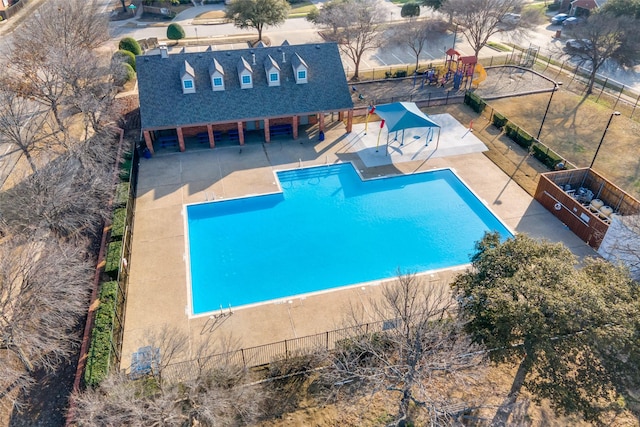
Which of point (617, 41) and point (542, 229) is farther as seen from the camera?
point (617, 41)

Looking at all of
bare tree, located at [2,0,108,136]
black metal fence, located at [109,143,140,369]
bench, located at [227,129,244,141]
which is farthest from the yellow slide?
bare tree, located at [2,0,108,136]

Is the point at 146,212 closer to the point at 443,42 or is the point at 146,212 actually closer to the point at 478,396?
the point at 478,396

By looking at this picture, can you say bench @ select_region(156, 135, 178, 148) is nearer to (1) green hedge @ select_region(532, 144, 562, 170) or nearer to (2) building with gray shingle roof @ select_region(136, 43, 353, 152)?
(2) building with gray shingle roof @ select_region(136, 43, 353, 152)

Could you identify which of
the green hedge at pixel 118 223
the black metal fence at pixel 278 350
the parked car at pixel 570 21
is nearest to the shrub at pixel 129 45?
the green hedge at pixel 118 223

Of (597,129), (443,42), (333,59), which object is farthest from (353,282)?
(443,42)

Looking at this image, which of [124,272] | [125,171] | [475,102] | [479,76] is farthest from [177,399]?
[479,76]

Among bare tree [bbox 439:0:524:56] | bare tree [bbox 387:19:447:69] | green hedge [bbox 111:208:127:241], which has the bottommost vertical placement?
green hedge [bbox 111:208:127:241]
